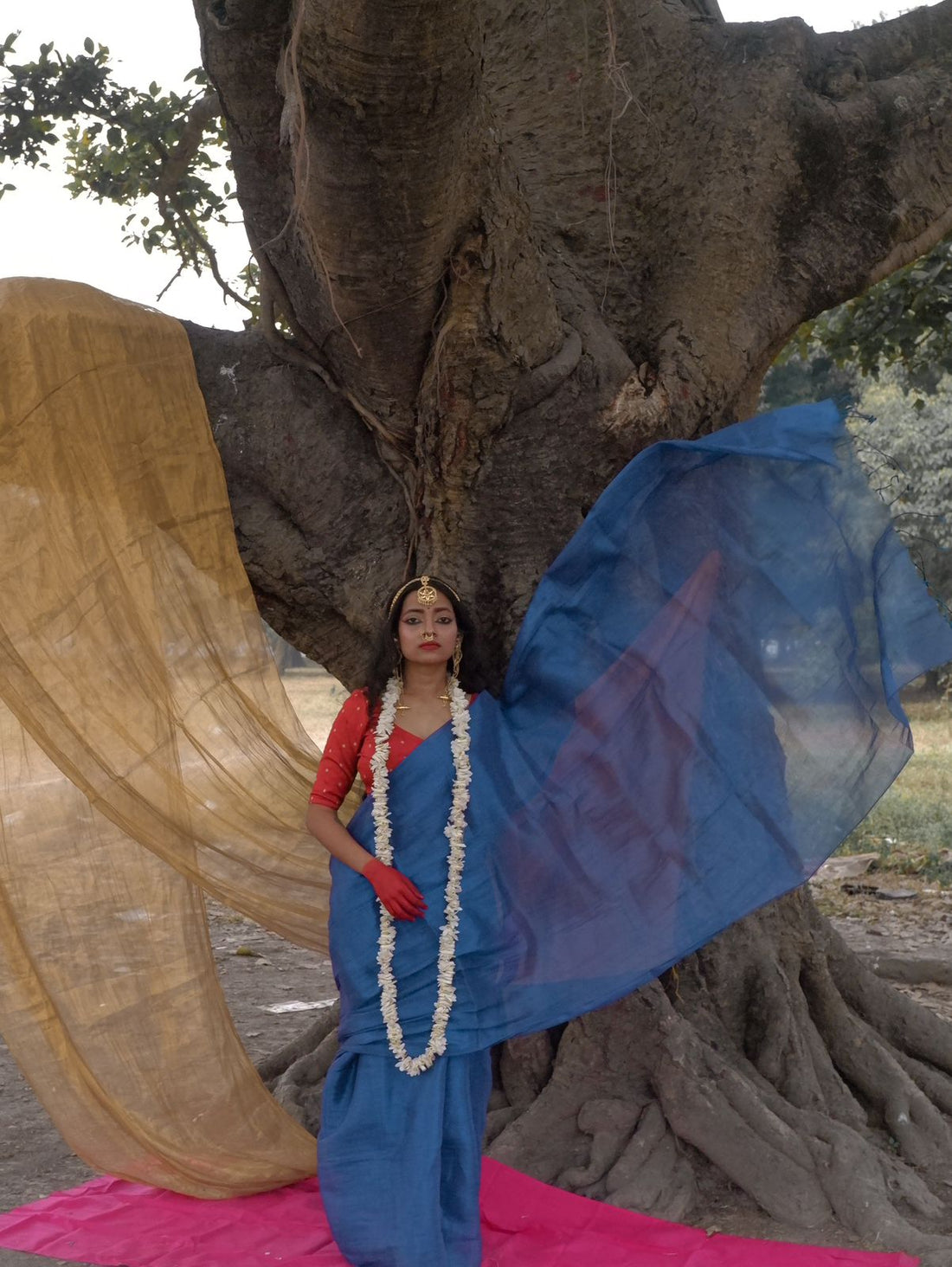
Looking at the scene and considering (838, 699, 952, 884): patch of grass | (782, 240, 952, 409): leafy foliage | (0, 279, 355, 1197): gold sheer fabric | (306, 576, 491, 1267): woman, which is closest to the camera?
(306, 576, 491, 1267): woman

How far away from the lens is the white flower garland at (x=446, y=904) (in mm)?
3227

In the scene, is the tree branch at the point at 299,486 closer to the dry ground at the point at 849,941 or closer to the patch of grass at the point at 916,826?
the dry ground at the point at 849,941

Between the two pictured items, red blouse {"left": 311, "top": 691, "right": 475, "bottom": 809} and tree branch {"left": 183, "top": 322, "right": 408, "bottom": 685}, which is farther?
tree branch {"left": 183, "top": 322, "right": 408, "bottom": 685}

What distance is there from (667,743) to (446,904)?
2.26 ft

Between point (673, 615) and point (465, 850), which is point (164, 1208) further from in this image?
point (673, 615)

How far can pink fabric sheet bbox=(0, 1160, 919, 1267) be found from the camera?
3281mm

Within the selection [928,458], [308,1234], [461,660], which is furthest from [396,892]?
[928,458]

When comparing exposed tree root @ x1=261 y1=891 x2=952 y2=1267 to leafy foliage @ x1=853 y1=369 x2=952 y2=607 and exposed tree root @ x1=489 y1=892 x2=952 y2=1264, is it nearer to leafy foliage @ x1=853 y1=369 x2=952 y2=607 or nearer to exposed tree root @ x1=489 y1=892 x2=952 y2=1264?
exposed tree root @ x1=489 y1=892 x2=952 y2=1264

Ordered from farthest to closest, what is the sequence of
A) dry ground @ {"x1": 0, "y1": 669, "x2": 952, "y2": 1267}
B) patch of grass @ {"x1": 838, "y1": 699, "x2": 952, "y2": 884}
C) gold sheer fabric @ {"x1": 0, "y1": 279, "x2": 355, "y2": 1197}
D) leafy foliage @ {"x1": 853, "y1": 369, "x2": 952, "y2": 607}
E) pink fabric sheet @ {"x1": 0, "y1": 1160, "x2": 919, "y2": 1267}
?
leafy foliage @ {"x1": 853, "y1": 369, "x2": 952, "y2": 607} < patch of grass @ {"x1": 838, "y1": 699, "x2": 952, "y2": 884} < dry ground @ {"x1": 0, "y1": 669, "x2": 952, "y2": 1267} < gold sheer fabric @ {"x1": 0, "y1": 279, "x2": 355, "y2": 1197} < pink fabric sheet @ {"x1": 0, "y1": 1160, "x2": 919, "y2": 1267}

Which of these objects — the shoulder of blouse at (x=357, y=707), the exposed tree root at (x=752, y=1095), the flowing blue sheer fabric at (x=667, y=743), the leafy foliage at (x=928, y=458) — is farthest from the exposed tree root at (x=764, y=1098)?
the leafy foliage at (x=928, y=458)

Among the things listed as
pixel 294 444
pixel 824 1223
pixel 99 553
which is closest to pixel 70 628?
pixel 99 553

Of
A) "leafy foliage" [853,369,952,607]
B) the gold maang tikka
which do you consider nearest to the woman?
the gold maang tikka

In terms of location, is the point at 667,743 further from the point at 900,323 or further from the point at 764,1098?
the point at 900,323

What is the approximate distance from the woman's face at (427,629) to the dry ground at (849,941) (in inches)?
69.2
